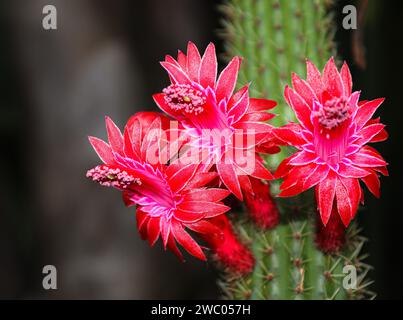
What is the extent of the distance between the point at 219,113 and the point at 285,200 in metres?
0.20

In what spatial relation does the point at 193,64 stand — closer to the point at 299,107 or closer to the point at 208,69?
the point at 208,69

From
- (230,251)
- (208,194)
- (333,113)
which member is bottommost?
(230,251)

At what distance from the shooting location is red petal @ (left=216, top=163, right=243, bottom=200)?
0.91 m

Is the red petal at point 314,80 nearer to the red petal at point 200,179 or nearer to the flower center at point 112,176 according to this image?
the red petal at point 200,179

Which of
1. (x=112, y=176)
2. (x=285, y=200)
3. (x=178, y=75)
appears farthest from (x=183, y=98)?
(x=285, y=200)

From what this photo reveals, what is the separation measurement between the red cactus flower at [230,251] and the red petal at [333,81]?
257 mm

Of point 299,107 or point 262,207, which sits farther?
point 262,207

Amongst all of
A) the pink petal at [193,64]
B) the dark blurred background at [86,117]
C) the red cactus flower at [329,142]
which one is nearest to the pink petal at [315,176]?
the red cactus flower at [329,142]

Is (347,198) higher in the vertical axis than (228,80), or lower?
lower

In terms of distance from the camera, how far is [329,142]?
0.94 meters

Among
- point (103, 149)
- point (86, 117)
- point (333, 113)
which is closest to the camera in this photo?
point (333, 113)

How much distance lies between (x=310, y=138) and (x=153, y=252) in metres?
1.20

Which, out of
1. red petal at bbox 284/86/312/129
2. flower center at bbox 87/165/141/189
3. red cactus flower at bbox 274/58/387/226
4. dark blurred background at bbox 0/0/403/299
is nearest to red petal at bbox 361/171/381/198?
red cactus flower at bbox 274/58/387/226
